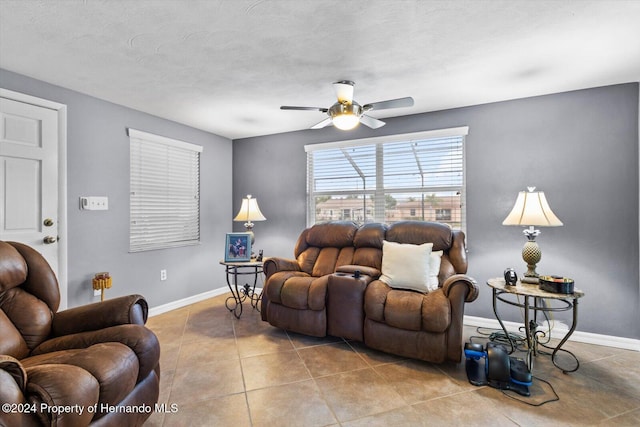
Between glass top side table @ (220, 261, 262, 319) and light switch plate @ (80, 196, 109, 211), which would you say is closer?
light switch plate @ (80, 196, 109, 211)

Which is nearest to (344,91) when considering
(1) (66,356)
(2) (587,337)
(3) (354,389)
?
(3) (354,389)

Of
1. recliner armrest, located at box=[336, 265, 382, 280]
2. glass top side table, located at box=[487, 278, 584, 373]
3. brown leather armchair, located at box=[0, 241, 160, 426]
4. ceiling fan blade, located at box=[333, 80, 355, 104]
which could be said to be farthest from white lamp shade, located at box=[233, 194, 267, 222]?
glass top side table, located at box=[487, 278, 584, 373]

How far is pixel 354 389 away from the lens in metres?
2.08

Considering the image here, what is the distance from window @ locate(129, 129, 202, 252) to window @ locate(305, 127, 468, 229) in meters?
1.60

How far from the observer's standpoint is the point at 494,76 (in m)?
2.65

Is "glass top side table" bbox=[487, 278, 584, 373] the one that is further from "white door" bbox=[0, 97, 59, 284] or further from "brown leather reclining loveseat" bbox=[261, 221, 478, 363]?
"white door" bbox=[0, 97, 59, 284]

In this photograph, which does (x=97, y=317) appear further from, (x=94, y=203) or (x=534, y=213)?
(x=534, y=213)

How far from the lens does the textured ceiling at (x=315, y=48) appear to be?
1771 millimetres

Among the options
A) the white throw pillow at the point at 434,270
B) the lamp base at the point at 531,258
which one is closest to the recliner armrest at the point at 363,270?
the white throw pillow at the point at 434,270

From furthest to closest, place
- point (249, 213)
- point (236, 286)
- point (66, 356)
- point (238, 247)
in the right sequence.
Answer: point (249, 213), point (238, 247), point (236, 286), point (66, 356)

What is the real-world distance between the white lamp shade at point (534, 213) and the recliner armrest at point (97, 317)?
9.52 ft

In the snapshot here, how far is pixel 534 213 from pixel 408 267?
1110 mm

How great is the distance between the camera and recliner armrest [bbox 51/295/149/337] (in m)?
1.75

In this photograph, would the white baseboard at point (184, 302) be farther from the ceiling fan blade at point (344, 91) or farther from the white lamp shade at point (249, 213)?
the ceiling fan blade at point (344, 91)
